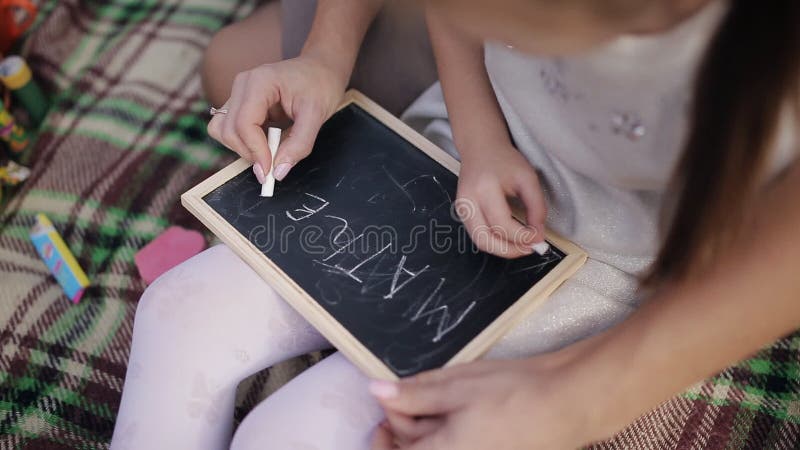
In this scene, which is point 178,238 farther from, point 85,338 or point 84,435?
point 84,435

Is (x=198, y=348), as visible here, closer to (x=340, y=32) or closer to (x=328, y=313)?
(x=328, y=313)

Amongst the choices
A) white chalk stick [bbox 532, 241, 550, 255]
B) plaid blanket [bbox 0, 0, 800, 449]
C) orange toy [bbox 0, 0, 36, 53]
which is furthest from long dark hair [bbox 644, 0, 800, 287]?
orange toy [bbox 0, 0, 36, 53]

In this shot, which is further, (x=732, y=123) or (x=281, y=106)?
(x=281, y=106)

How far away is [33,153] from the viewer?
1.10 m

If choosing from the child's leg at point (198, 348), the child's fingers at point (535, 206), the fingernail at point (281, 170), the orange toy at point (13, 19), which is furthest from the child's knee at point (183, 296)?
the orange toy at point (13, 19)

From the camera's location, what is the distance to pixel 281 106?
0.72 m

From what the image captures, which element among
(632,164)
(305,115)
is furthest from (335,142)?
(632,164)

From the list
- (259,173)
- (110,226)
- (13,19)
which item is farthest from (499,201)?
(13,19)

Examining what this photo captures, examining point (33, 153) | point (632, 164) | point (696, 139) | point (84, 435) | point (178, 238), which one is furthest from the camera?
point (33, 153)

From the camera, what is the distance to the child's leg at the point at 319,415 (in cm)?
57

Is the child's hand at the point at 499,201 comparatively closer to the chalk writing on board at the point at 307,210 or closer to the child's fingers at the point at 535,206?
the child's fingers at the point at 535,206

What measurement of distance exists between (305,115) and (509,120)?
0.21 m

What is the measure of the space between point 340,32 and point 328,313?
36 cm

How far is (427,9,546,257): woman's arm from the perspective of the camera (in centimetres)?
60
